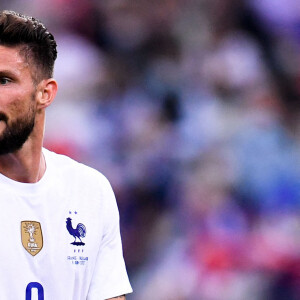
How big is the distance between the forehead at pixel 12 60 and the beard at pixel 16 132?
A: 0.16 metres

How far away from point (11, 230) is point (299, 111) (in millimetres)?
3912

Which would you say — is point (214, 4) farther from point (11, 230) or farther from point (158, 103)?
point (11, 230)

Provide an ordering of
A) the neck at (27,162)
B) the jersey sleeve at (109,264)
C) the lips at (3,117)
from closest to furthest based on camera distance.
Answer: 1. the lips at (3,117)
2. the neck at (27,162)
3. the jersey sleeve at (109,264)

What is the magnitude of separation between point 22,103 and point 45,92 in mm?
163

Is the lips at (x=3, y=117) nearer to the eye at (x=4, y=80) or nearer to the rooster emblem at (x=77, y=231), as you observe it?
the eye at (x=4, y=80)

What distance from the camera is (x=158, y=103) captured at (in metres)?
6.25

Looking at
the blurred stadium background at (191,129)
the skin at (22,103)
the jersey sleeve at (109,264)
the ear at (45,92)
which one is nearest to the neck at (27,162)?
the skin at (22,103)

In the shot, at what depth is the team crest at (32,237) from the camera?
2.93m

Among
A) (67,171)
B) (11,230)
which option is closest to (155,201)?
(67,171)

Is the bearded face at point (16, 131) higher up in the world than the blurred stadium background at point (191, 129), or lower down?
lower down

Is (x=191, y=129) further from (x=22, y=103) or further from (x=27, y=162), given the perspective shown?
(x=22, y=103)

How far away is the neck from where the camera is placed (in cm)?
304

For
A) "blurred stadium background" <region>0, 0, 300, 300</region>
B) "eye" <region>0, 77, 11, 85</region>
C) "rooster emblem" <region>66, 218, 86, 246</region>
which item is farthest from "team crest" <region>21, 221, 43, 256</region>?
"blurred stadium background" <region>0, 0, 300, 300</region>

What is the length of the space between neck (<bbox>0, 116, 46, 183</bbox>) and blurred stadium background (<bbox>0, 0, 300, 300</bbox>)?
2.48 metres
